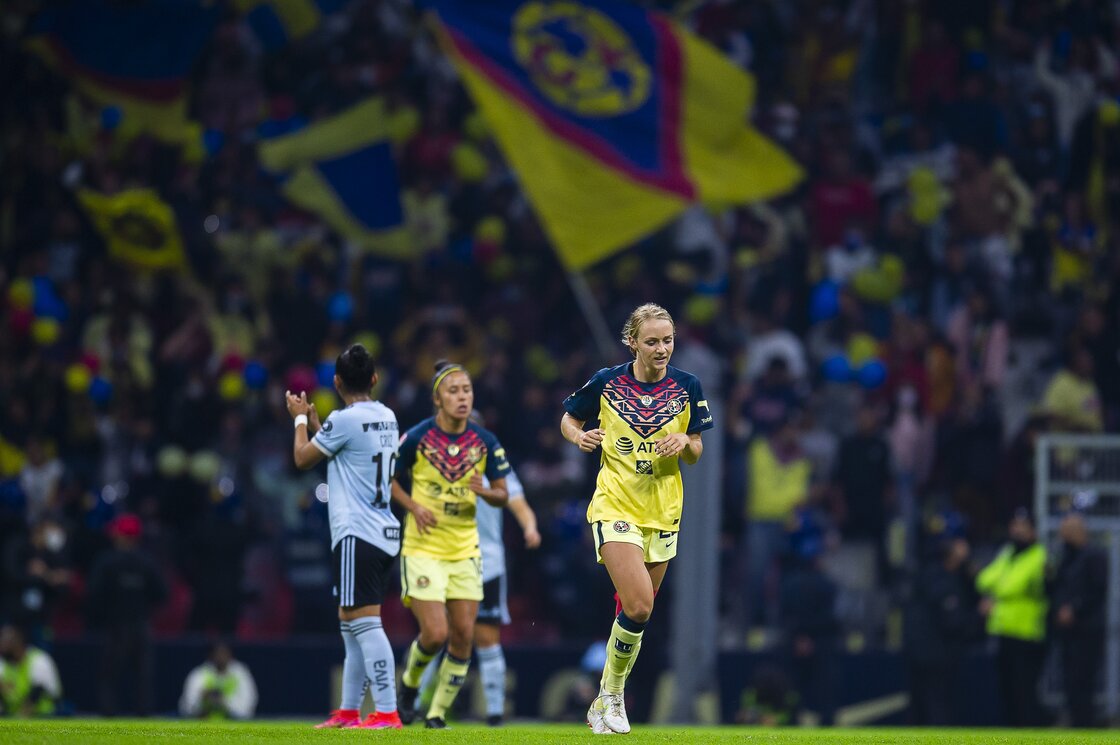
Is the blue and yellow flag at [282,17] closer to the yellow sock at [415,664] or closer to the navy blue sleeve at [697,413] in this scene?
the yellow sock at [415,664]

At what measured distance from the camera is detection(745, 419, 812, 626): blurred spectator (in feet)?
67.1

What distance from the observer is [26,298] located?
22.6 m

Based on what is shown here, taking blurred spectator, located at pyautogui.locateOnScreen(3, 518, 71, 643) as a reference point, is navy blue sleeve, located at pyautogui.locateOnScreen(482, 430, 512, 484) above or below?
above

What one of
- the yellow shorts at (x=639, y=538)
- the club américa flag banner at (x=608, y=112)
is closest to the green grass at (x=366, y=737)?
the yellow shorts at (x=639, y=538)

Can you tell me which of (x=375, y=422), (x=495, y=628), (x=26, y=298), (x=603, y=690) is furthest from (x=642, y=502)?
(x=26, y=298)

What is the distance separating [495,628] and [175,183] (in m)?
10.9

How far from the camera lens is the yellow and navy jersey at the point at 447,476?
43.7ft

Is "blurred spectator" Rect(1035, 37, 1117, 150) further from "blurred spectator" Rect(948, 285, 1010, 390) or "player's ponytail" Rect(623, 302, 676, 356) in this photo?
"player's ponytail" Rect(623, 302, 676, 356)

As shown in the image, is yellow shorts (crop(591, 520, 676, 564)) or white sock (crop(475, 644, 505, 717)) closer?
yellow shorts (crop(591, 520, 676, 564))

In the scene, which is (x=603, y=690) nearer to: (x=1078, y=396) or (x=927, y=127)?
(x=1078, y=396)

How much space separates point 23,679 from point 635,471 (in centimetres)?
1085

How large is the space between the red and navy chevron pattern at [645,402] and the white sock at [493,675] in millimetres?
4574

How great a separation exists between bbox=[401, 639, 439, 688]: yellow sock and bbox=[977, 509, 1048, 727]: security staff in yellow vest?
7857mm

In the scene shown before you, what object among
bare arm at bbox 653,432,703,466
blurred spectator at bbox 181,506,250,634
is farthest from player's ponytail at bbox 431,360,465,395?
blurred spectator at bbox 181,506,250,634
